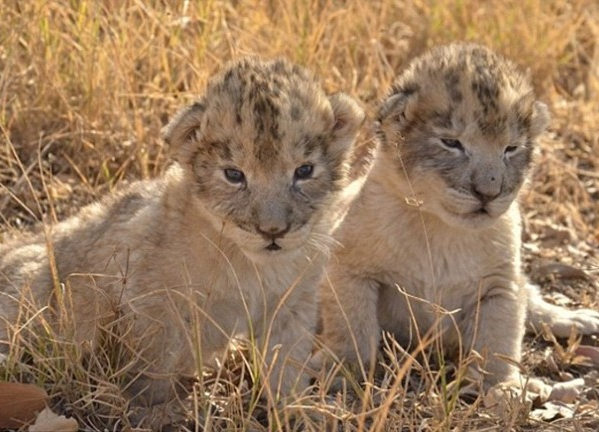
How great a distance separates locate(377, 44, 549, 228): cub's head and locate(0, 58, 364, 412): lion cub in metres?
0.37

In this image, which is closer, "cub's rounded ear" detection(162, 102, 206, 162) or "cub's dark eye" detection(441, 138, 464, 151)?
"cub's rounded ear" detection(162, 102, 206, 162)

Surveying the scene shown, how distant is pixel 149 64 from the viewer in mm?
7754

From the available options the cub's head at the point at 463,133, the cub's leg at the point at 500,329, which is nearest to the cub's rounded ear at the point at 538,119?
the cub's head at the point at 463,133

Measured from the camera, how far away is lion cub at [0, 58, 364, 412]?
17.1 feet

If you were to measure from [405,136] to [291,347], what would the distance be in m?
1.16

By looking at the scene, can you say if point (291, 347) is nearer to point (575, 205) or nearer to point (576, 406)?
point (576, 406)

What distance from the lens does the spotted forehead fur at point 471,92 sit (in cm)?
577

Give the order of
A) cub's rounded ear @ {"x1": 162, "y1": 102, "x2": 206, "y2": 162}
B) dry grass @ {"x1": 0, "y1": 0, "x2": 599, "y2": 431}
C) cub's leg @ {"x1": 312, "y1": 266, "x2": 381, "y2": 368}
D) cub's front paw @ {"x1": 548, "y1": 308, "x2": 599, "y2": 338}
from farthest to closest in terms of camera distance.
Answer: dry grass @ {"x1": 0, "y1": 0, "x2": 599, "y2": 431} < cub's front paw @ {"x1": 548, "y1": 308, "x2": 599, "y2": 338} < cub's leg @ {"x1": 312, "y1": 266, "x2": 381, "y2": 368} < cub's rounded ear @ {"x1": 162, "y1": 102, "x2": 206, "y2": 162}

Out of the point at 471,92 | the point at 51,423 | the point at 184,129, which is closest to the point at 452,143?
the point at 471,92

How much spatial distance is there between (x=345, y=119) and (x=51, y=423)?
1.80m

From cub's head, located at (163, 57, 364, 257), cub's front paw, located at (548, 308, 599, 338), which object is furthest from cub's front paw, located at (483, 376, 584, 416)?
cub's head, located at (163, 57, 364, 257)

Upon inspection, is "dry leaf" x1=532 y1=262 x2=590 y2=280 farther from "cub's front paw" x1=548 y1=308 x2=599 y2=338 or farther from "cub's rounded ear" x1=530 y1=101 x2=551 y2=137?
"cub's rounded ear" x1=530 y1=101 x2=551 y2=137

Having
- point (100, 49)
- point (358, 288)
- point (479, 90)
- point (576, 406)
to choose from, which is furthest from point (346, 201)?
point (100, 49)

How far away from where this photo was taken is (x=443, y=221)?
5953 mm
